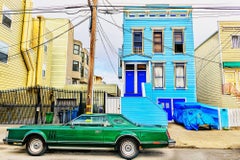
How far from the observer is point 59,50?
25.8 metres

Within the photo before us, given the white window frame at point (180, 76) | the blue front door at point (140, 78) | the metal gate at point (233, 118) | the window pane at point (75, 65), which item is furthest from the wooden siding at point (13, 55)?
the metal gate at point (233, 118)

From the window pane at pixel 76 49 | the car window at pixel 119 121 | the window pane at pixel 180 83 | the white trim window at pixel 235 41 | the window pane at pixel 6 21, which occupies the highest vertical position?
the window pane at pixel 76 49

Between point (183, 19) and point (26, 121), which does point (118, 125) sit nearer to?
point (26, 121)

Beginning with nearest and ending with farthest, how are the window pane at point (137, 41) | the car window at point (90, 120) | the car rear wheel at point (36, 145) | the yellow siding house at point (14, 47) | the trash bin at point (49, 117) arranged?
Answer: the car rear wheel at point (36, 145)
the car window at point (90, 120)
the trash bin at point (49, 117)
the yellow siding house at point (14, 47)
the window pane at point (137, 41)

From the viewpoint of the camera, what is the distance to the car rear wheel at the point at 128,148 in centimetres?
614

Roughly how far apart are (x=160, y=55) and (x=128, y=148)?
38.1 ft

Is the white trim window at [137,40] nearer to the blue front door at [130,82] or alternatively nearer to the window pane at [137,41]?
the window pane at [137,41]

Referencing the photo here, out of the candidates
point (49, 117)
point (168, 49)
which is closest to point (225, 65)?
point (168, 49)

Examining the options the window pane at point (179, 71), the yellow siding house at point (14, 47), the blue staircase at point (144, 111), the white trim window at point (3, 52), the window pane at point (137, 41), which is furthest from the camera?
the window pane at point (137, 41)

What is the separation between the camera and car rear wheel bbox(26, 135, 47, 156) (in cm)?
634

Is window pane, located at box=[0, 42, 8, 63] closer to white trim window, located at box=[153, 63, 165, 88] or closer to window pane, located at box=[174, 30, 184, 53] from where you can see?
white trim window, located at box=[153, 63, 165, 88]

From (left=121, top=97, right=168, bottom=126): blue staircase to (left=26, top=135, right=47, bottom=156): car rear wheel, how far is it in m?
6.47

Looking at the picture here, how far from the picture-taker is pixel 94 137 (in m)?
6.27

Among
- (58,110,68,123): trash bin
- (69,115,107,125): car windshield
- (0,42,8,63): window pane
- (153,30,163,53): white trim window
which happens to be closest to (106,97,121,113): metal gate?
(58,110,68,123): trash bin
